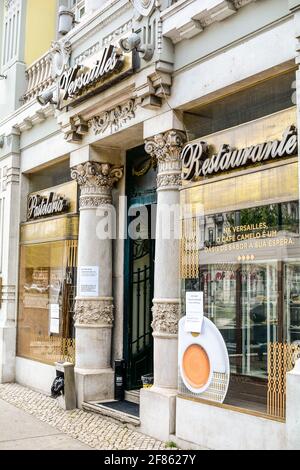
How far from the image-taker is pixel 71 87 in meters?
9.92

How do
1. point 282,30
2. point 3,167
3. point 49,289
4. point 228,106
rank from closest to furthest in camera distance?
point 282,30 → point 228,106 → point 49,289 → point 3,167

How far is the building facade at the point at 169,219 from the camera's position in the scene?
22.1 ft

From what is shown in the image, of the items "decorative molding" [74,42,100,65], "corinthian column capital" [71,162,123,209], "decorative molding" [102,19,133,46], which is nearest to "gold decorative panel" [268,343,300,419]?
"corinthian column capital" [71,162,123,209]

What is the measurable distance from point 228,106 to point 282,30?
54.3 inches

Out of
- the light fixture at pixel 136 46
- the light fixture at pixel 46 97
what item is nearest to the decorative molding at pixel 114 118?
the light fixture at pixel 136 46

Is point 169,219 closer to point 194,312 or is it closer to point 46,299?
point 194,312

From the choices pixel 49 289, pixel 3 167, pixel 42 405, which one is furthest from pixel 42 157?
pixel 42 405

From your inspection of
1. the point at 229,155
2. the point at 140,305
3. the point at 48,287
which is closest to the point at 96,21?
the point at 229,155

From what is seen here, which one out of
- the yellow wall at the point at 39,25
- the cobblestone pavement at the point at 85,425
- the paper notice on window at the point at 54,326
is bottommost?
the cobblestone pavement at the point at 85,425

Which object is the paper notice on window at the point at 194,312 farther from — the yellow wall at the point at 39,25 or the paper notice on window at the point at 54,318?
the yellow wall at the point at 39,25

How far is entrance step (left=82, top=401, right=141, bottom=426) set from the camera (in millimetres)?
8617

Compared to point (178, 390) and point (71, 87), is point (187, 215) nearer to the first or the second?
point (178, 390)

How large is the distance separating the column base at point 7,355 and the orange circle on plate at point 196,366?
597cm

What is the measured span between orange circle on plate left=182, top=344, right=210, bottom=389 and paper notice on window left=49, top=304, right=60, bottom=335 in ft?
13.8
